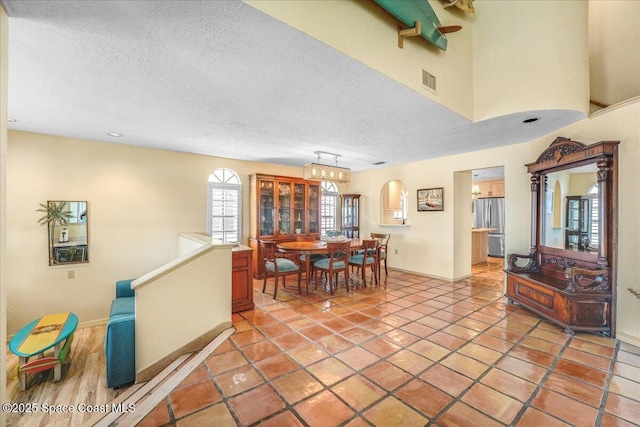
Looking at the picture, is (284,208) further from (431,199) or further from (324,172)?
(431,199)

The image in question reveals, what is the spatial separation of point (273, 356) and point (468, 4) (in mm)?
4073

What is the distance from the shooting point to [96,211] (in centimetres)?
368

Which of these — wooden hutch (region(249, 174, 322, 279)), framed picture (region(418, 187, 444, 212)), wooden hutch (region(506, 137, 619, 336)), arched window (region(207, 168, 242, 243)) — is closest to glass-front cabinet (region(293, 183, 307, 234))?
wooden hutch (region(249, 174, 322, 279))

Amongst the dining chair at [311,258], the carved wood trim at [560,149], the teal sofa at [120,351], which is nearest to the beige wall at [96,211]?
the dining chair at [311,258]

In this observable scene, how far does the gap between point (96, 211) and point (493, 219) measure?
9.25m

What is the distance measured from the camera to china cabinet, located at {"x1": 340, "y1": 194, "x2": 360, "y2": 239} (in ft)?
21.6

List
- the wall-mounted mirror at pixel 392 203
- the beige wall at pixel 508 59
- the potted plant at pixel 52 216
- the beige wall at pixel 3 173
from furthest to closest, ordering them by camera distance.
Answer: the wall-mounted mirror at pixel 392 203
the potted plant at pixel 52 216
the beige wall at pixel 508 59
the beige wall at pixel 3 173

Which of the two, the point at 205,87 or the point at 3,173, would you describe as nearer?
the point at 3,173

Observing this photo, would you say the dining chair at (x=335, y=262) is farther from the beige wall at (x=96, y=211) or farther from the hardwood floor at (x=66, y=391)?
the hardwood floor at (x=66, y=391)

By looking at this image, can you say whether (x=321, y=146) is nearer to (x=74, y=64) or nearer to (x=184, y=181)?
(x=184, y=181)

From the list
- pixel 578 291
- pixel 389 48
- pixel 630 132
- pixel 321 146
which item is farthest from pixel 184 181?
pixel 630 132

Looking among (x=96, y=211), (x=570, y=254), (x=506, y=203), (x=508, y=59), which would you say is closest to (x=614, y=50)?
(x=508, y=59)

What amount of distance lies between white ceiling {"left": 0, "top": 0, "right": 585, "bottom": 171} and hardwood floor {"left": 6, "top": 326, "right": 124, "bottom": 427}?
2.53 meters

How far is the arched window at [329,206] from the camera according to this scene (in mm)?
6599
